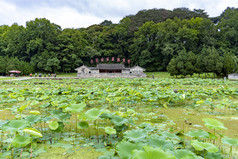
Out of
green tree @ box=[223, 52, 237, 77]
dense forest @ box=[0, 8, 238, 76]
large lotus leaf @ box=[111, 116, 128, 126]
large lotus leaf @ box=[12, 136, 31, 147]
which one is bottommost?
large lotus leaf @ box=[12, 136, 31, 147]

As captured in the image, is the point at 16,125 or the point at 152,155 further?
the point at 16,125

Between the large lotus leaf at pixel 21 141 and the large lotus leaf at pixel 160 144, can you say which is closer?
the large lotus leaf at pixel 160 144

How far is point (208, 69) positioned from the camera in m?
21.8

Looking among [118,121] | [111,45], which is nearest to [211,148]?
[118,121]

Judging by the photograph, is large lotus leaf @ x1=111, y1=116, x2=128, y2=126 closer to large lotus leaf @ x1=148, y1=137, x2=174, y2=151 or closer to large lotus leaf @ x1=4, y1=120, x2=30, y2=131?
large lotus leaf @ x1=148, y1=137, x2=174, y2=151

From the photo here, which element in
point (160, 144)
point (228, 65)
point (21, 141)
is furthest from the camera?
point (228, 65)

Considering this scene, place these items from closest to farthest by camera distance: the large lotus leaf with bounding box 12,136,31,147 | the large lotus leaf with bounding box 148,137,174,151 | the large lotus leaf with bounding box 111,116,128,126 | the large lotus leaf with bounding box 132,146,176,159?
the large lotus leaf with bounding box 132,146,176,159 → the large lotus leaf with bounding box 148,137,174,151 → the large lotus leaf with bounding box 12,136,31,147 → the large lotus leaf with bounding box 111,116,128,126

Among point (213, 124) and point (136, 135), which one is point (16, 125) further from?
point (213, 124)

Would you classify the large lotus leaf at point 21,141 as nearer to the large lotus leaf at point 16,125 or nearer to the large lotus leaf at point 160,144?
the large lotus leaf at point 16,125

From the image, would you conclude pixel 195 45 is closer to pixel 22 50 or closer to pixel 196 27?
pixel 196 27

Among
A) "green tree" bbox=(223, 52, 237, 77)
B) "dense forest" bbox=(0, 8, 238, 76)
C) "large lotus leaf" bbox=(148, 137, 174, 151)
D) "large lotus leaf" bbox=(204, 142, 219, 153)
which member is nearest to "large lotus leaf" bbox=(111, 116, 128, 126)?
→ "large lotus leaf" bbox=(148, 137, 174, 151)

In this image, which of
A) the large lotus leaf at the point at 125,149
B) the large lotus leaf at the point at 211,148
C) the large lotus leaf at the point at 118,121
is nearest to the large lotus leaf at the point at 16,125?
the large lotus leaf at the point at 118,121

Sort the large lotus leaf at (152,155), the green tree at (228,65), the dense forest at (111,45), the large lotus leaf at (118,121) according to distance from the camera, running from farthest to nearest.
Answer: the dense forest at (111,45) < the green tree at (228,65) < the large lotus leaf at (118,121) < the large lotus leaf at (152,155)

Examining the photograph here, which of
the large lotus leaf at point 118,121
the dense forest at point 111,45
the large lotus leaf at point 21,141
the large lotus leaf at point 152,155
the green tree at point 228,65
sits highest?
the dense forest at point 111,45
